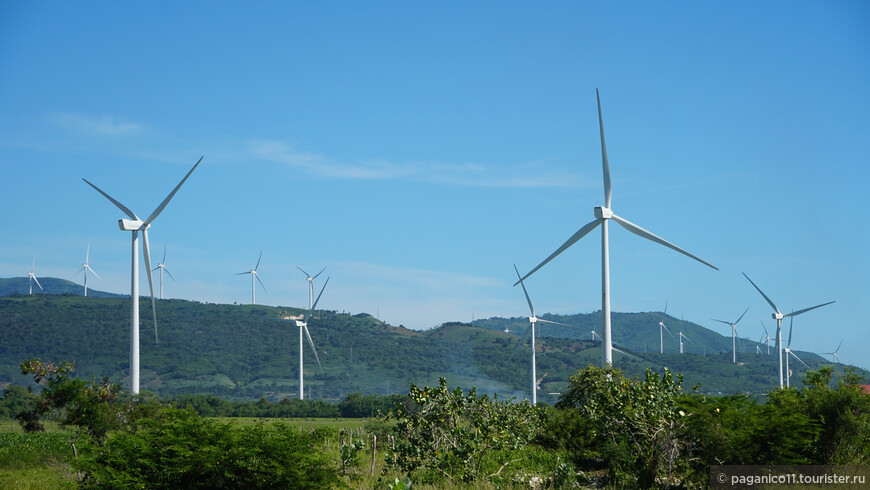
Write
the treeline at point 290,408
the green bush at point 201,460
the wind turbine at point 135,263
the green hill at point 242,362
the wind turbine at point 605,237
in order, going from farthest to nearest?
the green hill at point 242,362 < the treeline at point 290,408 < the wind turbine at point 135,263 < the wind turbine at point 605,237 < the green bush at point 201,460

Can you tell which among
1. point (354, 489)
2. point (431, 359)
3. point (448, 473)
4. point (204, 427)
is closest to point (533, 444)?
point (448, 473)

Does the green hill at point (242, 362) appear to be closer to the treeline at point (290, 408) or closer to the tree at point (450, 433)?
the treeline at point (290, 408)

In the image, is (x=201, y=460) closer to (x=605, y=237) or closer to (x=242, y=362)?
(x=605, y=237)

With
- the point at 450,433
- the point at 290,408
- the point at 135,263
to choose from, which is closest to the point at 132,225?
the point at 135,263

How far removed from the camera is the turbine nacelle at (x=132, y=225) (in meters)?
53.0

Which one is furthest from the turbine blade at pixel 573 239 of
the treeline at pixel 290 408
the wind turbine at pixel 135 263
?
the treeline at pixel 290 408

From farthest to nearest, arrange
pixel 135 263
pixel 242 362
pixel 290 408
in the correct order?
pixel 242 362 → pixel 290 408 → pixel 135 263

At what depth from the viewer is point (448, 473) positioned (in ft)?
72.0

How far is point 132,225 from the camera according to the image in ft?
175

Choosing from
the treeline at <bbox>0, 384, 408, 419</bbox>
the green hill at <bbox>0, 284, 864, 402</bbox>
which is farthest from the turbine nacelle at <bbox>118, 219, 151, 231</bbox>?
the green hill at <bbox>0, 284, 864, 402</bbox>

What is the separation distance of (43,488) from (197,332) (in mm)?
178223

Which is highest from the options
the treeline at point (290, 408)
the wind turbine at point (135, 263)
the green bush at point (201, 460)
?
the wind turbine at point (135, 263)

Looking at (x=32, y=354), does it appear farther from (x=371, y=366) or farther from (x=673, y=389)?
(x=673, y=389)

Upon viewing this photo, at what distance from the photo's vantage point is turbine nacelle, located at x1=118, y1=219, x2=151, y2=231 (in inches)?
2088
